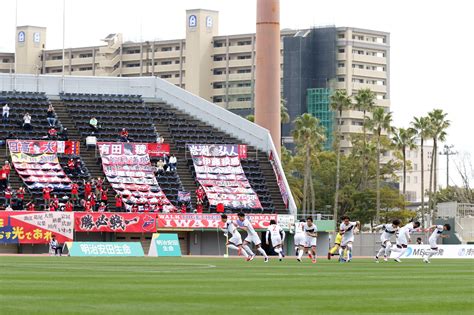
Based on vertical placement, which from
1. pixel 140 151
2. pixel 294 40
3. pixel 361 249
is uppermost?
pixel 294 40

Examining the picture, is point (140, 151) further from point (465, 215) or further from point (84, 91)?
point (465, 215)

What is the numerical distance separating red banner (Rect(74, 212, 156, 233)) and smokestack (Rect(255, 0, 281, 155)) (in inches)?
839

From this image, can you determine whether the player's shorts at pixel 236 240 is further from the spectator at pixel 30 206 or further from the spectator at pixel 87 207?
the spectator at pixel 30 206

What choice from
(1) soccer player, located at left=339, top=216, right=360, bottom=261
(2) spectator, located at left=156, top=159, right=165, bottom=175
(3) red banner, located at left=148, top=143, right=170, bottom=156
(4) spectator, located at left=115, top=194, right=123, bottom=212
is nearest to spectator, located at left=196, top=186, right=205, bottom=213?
(2) spectator, located at left=156, top=159, right=165, bottom=175

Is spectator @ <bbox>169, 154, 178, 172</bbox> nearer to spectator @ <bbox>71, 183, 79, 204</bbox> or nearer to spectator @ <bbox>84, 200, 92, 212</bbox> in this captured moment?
spectator @ <bbox>71, 183, 79, 204</bbox>

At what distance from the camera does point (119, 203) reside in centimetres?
7569

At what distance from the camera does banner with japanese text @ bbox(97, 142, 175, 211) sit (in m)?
77.8

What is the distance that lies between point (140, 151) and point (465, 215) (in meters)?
30.0

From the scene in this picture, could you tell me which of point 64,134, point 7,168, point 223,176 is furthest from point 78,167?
point 223,176

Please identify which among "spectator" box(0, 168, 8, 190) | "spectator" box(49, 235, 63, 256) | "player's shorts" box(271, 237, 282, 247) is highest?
"spectator" box(0, 168, 8, 190)

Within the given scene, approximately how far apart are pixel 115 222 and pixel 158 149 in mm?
9600

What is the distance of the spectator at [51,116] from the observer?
3268 inches

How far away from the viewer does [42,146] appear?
→ 79.8m

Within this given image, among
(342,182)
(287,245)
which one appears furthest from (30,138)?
(342,182)
